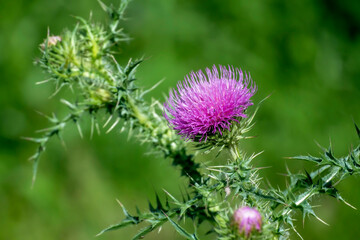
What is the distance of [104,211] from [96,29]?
227cm

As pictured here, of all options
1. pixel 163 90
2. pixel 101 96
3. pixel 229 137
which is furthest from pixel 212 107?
pixel 163 90

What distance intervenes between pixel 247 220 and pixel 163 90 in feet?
9.25

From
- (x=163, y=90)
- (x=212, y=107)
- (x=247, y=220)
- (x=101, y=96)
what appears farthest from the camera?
(x=163, y=90)

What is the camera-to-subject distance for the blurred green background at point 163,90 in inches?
181

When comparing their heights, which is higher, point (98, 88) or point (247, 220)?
point (98, 88)

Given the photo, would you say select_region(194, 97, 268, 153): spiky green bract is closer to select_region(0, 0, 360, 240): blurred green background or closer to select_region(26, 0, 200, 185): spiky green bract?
select_region(26, 0, 200, 185): spiky green bract

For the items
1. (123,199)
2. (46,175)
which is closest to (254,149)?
(123,199)

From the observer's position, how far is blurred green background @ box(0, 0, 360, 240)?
181 inches

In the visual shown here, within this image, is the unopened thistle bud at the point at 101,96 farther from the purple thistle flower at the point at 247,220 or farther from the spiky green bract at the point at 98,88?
the purple thistle flower at the point at 247,220

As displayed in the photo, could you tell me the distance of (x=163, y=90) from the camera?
15.5 feet

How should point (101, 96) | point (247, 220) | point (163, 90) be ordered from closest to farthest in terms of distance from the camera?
point (247, 220), point (101, 96), point (163, 90)

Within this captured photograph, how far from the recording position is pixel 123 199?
Result: 15.2 ft

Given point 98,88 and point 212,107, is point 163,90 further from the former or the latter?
point 212,107

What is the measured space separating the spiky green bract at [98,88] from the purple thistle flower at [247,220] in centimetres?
66
